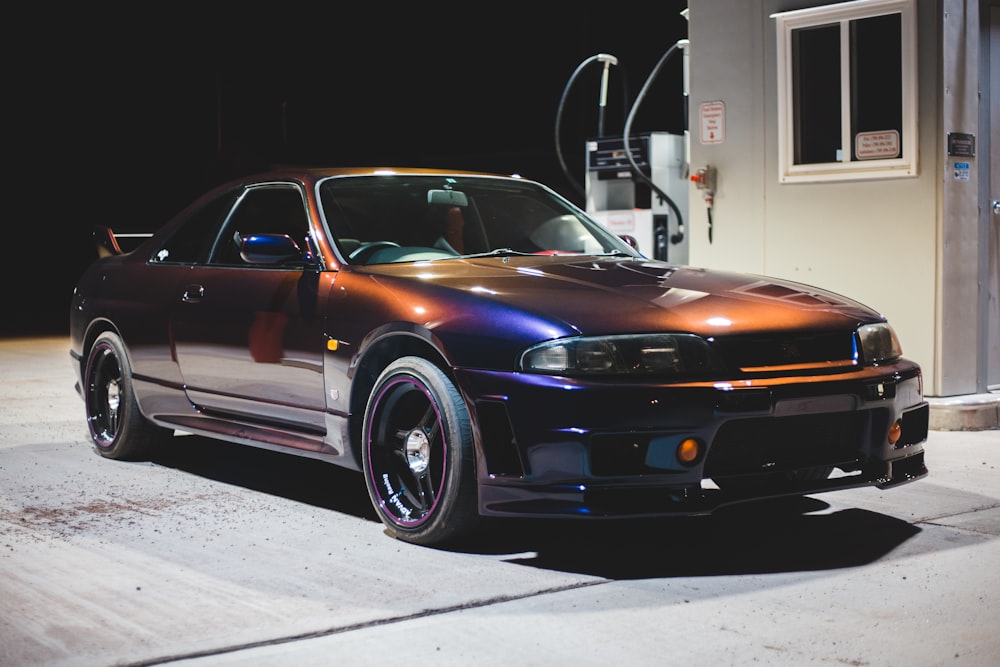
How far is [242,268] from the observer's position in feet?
19.5

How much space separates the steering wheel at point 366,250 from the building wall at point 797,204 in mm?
4133

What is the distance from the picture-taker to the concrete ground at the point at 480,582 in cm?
357

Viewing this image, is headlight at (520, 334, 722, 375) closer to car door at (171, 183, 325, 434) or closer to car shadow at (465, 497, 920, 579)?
car shadow at (465, 497, 920, 579)

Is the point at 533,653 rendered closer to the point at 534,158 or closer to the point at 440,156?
the point at 534,158

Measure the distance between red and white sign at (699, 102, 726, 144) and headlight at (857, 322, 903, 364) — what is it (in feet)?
15.6

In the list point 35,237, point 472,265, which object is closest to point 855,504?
point 472,265

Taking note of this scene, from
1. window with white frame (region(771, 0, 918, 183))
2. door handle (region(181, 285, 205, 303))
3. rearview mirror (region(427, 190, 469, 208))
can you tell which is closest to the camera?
rearview mirror (region(427, 190, 469, 208))

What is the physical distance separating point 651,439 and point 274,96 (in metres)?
25.7

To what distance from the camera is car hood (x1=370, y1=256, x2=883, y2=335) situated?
14.7ft

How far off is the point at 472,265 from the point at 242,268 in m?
1.24

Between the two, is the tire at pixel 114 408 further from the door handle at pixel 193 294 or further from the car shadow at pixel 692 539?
the car shadow at pixel 692 539

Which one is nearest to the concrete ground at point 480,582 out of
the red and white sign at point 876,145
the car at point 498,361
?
the car at point 498,361

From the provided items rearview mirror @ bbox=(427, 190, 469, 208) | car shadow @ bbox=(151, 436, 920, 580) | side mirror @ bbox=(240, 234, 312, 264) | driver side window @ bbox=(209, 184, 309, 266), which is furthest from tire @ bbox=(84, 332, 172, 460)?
rearview mirror @ bbox=(427, 190, 469, 208)

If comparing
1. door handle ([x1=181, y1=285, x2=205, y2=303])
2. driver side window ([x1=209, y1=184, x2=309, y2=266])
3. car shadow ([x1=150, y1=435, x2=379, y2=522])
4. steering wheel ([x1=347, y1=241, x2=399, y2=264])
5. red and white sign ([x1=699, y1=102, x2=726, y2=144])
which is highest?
red and white sign ([x1=699, y1=102, x2=726, y2=144])
